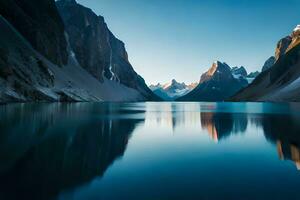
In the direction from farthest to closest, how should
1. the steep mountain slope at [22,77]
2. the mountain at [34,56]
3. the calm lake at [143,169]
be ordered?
the mountain at [34,56]
the steep mountain slope at [22,77]
the calm lake at [143,169]

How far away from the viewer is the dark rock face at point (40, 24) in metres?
130

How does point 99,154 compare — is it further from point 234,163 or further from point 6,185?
point 234,163

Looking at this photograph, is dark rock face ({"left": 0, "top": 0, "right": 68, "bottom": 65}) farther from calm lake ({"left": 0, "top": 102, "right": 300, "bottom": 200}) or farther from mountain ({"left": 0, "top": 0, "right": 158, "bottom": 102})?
calm lake ({"left": 0, "top": 102, "right": 300, "bottom": 200})

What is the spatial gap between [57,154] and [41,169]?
312cm

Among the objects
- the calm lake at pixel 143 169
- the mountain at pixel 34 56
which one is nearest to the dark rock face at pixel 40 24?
the mountain at pixel 34 56

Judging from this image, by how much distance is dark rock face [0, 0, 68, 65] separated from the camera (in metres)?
130

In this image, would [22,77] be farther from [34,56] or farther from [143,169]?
[143,169]

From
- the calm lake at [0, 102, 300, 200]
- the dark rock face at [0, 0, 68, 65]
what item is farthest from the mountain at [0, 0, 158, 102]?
the calm lake at [0, 102, 300, 200]

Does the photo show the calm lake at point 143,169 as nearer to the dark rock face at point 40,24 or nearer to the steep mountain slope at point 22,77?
the steep mountain slope at point 22,77

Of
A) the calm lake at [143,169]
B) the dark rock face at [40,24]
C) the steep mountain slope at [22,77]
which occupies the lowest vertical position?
the calm lake at [143,169]

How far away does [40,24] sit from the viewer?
517 feet

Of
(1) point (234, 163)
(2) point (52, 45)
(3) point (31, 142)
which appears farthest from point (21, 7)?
(1) point (234, 163)

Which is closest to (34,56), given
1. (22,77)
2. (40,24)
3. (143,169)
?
(22,77)

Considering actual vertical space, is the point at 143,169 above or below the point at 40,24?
below
